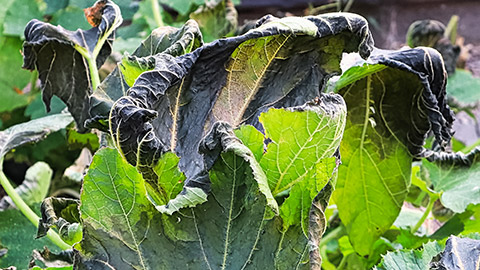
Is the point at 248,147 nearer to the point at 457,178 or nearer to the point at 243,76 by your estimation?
the point at 243,76

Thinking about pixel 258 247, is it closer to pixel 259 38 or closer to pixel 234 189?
pixel 234 189

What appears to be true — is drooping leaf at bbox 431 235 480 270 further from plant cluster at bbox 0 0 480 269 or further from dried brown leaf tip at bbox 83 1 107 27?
dried brown leaf tip at bbox 83 1 107 27

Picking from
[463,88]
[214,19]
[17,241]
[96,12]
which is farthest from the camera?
[463,88]

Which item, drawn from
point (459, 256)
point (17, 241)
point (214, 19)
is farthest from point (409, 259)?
point (214, 19)

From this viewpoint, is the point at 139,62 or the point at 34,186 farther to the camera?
the point at 34,186

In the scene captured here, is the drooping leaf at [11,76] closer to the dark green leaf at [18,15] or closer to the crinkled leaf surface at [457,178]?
the dark green leaf at [18,15]

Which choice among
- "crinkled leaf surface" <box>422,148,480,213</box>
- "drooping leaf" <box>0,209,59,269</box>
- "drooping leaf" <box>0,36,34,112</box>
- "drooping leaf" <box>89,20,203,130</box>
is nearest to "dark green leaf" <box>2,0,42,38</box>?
"drooping leaf" <box>0,36,34,112</box>
